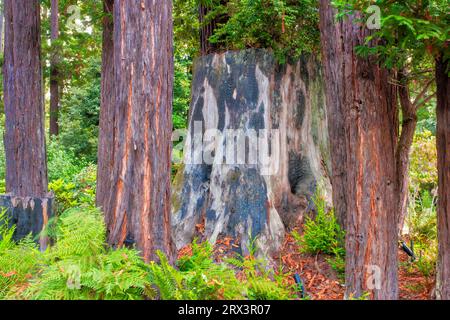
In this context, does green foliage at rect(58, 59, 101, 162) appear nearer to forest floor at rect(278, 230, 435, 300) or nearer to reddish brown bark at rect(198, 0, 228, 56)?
reddish brown bark at rect(198, 0, 228, 56)

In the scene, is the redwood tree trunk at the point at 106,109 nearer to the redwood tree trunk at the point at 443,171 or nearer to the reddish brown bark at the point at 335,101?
the reddish brown bark at the point at 335,101

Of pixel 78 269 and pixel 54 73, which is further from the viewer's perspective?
pixel 54 73

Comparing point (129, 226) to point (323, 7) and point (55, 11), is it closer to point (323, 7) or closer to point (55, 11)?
point (323, 7)

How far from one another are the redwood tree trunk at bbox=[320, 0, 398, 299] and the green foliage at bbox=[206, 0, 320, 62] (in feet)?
7.14

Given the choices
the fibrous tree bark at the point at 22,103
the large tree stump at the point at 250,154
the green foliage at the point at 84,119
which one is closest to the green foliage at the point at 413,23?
the large tree stump at the point at 250,154

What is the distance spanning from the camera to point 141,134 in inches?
191

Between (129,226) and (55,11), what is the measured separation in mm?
16570

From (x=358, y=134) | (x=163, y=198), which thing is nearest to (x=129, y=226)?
(x=163, y=198)

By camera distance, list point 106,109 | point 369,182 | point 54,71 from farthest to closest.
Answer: point 54,71 < point 106,109 < point 369,182

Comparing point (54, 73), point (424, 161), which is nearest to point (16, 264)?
point (424, 161)

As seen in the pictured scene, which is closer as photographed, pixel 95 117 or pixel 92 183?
pixel 92 183

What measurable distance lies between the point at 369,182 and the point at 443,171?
27.4 inches

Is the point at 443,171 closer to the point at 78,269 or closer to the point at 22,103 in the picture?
the point at 78,269
